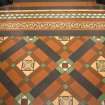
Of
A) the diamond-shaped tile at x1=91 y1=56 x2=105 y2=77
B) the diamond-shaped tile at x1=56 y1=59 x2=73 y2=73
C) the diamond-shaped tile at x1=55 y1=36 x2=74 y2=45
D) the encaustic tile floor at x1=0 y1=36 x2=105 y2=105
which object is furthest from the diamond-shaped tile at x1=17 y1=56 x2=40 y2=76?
the diamond-shaped tile at x1=91 y1=56 x2=105 y2=77

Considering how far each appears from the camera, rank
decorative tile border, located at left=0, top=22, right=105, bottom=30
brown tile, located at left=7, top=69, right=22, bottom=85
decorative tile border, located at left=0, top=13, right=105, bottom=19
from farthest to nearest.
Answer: decorative tile border, located at left=0, top=13, right=105, bottom=19 < decorative tile border, located at left=0, top=22, right=105, bottom=30 < brown tile, located at left=7, top=69, right=22, bottom=85

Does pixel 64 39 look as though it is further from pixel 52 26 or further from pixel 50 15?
pixel 50 15

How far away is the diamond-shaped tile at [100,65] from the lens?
88.3 inches

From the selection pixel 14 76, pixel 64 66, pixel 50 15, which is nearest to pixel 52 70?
pixel 64 66

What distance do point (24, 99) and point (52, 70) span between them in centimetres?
36

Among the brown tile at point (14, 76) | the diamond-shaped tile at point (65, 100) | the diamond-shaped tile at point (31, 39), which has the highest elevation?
the diamond-shaped tile at point (31, 39)

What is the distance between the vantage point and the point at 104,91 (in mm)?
2092

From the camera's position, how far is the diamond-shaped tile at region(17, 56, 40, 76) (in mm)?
2256

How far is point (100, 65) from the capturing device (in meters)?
2.28

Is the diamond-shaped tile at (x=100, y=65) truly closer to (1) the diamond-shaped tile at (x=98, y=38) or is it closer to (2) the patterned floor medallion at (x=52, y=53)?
(2) the patterned floor medallion at (x=52, y=53)

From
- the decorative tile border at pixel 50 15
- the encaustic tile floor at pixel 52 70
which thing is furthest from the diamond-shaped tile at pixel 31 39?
the decorative tile border at pixel 50 15

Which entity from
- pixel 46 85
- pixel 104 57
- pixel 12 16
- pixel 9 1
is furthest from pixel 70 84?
pixel 9 1

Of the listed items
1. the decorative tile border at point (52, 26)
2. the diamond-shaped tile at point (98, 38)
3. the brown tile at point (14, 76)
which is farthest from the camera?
the decorative tile border at point (52, 26)

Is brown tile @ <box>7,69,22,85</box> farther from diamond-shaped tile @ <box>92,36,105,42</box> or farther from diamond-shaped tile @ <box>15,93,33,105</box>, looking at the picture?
diamond-shaped tile @ <box>92,36,105,42</box>
